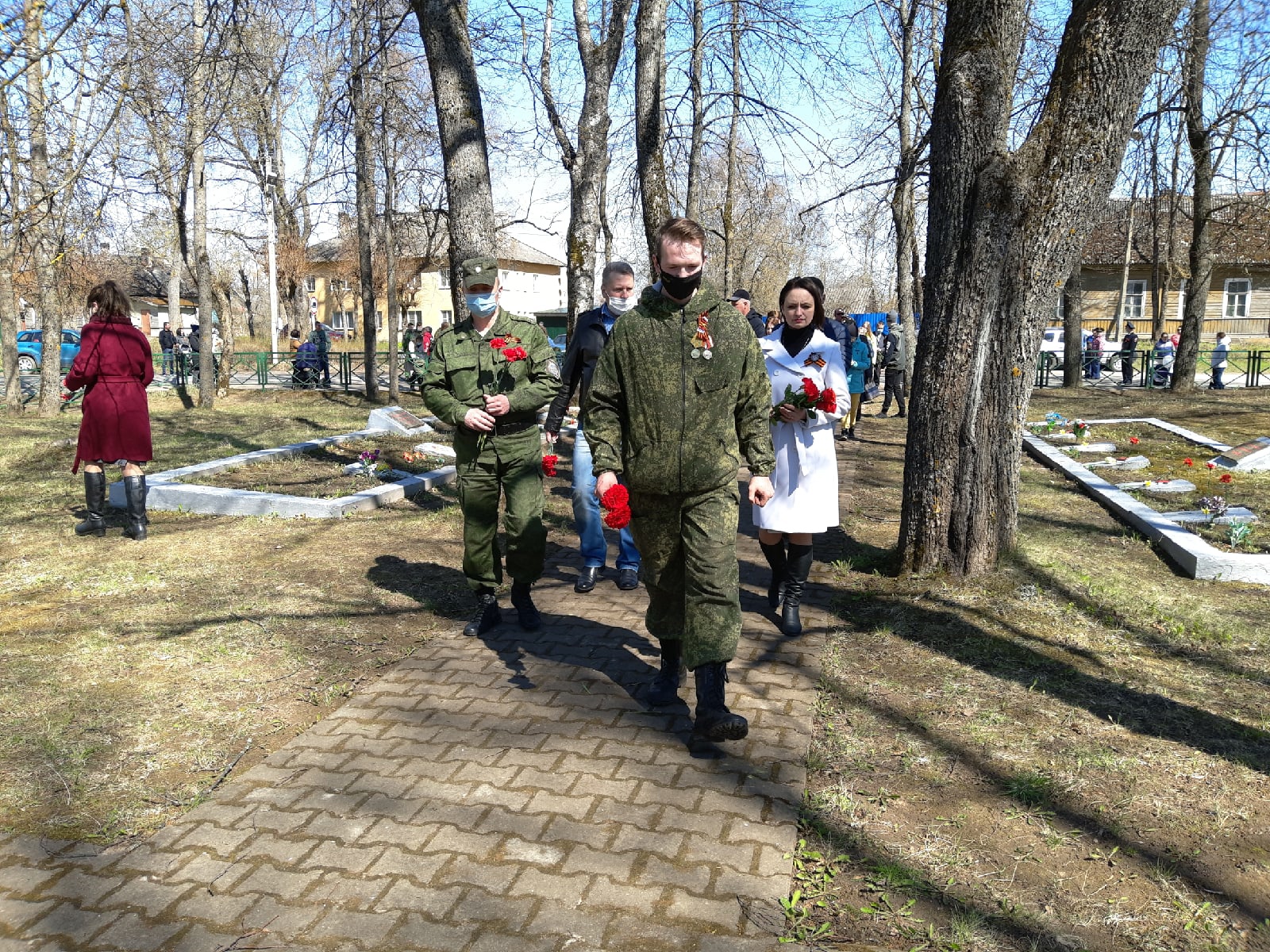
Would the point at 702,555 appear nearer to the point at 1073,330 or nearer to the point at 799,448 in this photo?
the point at 799,448

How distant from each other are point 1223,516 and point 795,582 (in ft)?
13.9

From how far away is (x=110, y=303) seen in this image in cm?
729

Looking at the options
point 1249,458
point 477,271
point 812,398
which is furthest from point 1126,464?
point 477,271

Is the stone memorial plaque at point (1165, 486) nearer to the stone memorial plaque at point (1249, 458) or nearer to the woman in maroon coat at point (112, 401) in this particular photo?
the stone memorial plaque at point (1249, 458)

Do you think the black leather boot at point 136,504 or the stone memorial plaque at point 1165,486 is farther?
the stone memorial plaque at point 1165,486

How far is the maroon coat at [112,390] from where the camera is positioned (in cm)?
733

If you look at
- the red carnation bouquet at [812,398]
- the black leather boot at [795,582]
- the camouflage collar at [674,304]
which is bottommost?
the black leather boot at [795,582]

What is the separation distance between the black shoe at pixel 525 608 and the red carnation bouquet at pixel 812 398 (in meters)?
1.85

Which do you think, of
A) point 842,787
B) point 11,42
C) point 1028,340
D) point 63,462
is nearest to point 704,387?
point 842,787

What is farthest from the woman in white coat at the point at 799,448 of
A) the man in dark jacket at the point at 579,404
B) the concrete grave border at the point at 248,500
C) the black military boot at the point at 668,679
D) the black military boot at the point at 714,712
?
the concrete grave border at the point at 248,500

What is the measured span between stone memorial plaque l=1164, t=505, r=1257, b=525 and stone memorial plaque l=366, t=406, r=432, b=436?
10.1m

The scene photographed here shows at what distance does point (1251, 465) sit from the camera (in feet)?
32.9

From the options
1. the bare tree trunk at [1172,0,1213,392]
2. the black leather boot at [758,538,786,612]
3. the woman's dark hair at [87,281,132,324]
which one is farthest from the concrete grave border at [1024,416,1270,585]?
the bare tree trunk at [1172,0,1213,392]

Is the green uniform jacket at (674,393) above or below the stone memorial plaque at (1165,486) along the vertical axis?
above
